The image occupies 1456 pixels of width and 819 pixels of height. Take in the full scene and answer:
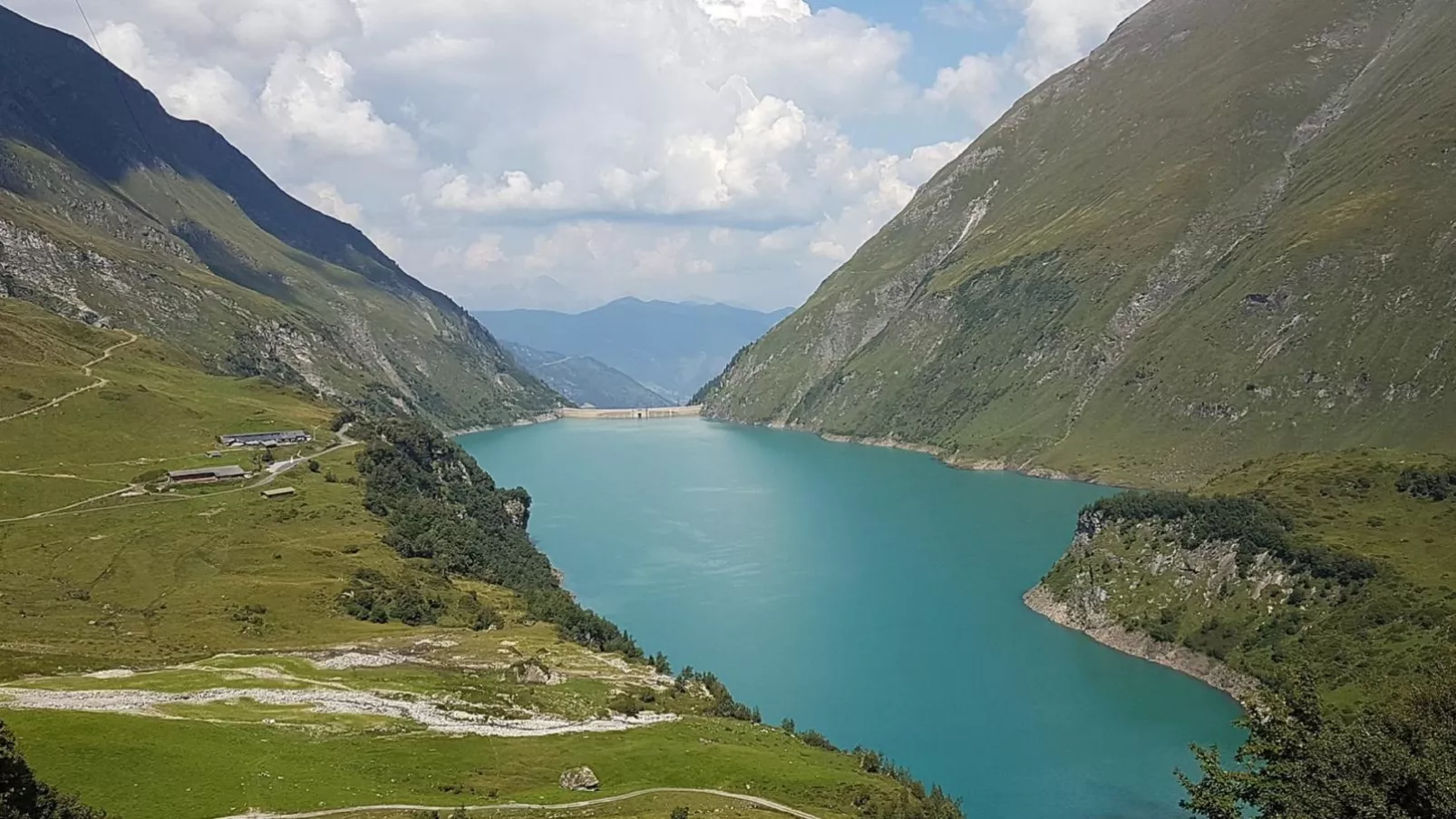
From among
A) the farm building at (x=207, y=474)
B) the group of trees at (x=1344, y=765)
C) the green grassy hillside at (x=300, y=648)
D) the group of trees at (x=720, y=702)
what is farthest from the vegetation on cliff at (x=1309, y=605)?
the farm building at (x=207, y=474)

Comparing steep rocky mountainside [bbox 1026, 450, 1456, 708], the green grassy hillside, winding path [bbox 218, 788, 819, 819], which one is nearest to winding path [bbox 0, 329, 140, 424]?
the green grassy hillside

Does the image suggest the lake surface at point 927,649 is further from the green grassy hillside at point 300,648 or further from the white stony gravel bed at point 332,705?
the white stony gravel bed at point 332,705

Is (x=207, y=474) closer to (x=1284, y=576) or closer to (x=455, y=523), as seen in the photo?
(x=455, y=523)

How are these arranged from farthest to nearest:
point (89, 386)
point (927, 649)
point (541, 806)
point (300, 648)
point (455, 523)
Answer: point (89, 386) < point (455, 523) < point (927, 649) < point (300, 648) < point (541, 806)

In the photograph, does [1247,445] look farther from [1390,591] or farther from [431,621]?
[431,621]

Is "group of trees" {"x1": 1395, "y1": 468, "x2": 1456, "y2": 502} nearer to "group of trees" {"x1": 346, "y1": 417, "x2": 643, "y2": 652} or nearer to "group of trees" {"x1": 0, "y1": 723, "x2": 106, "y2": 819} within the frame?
"group of trees" {"x1": 346, "y1": 417, "x2": 643, "y2": 652}

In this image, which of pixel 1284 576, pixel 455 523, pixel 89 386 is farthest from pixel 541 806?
pixel 89 386
